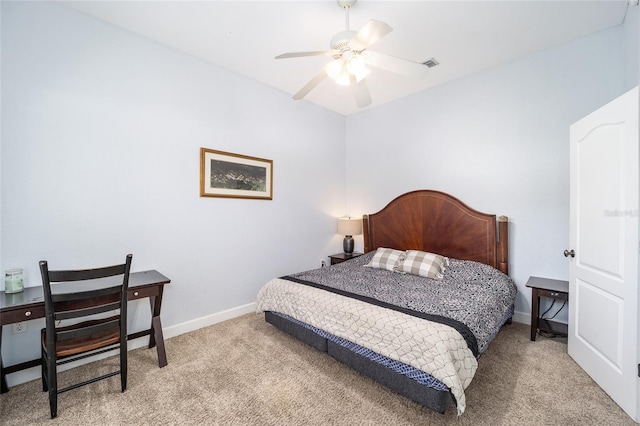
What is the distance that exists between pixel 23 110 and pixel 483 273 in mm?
4207

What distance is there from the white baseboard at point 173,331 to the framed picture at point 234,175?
53.2 inches

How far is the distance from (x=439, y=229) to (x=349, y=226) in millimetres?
1299

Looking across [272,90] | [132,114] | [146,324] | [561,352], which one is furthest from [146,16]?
[561,352]

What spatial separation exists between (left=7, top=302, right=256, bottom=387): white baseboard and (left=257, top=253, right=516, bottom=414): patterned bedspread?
0.68 m

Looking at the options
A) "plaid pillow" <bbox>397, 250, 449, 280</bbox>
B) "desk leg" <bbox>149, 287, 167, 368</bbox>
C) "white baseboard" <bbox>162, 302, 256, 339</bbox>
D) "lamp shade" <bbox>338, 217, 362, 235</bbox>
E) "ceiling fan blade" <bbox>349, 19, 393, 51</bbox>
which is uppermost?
"ceiling fan blade" <bbox>349, 19, 393, 51</bbox>

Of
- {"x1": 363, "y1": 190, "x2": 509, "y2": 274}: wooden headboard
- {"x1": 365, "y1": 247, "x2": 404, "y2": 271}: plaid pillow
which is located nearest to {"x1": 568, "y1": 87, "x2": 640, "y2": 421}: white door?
{"x1": 363, "y1": 190, "x2": 509, "y2": 274}: wooden headboard

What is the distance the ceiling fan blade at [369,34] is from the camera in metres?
1.63

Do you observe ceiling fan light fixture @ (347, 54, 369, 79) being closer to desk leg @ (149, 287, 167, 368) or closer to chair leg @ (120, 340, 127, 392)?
desk leg @ (149, 287, 167, 368)

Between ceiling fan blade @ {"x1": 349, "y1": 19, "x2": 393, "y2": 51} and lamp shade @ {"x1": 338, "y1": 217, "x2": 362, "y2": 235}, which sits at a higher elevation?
ceiling fan blade @ {"x1": 349, "y1": 19, "x2": 393, "y2": 51}

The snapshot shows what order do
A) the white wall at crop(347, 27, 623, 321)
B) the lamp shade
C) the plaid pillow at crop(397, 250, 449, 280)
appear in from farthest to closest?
the lamp shade < the plaid pillow at crop(397, 250, 449, 280) < the white wall at crop(347, 27, 623, 321)

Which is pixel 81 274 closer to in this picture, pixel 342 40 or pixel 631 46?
pixel 342 40

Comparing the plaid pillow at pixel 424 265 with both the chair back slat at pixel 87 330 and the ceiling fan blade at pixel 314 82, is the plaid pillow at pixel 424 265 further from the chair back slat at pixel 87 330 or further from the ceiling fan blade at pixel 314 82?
the chair back slat at pixel 87 330

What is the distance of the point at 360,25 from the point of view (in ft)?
8.08

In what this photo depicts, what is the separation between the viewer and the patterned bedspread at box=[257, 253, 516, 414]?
164 cm
